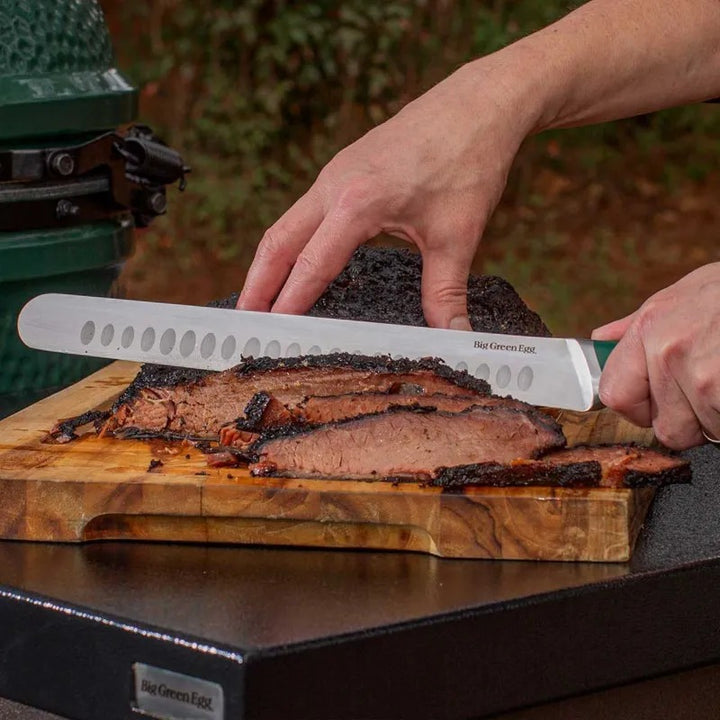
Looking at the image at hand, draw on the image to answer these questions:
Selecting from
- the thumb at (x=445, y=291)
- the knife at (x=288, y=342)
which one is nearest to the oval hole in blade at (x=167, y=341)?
the knife at (x=288, y=342)

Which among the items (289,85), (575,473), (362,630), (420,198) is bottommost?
(362,630)

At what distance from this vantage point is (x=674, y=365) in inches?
82.8

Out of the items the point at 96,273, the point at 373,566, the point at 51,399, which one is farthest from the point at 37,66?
the point at 373,566

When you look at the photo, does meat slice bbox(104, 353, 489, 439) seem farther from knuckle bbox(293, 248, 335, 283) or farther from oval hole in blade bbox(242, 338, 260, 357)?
knuckle bbox(293, 248, 335, 283)

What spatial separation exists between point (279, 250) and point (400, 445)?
61 centimetres

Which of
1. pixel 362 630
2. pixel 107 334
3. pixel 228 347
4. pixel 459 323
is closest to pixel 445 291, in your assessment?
pixel 459 323

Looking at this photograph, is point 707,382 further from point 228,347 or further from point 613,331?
point 228,347

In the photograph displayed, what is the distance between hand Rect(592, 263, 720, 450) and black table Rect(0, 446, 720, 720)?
0.18 m

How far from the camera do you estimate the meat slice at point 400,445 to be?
6.90ft

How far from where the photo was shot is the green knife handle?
2.34 meters

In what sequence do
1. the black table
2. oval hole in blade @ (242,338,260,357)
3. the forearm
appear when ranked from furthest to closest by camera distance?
1. the forearm
2. oval hole in blade @ (242,338,260,357)
3. the black table

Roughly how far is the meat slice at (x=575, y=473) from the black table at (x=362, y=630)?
0.10 m

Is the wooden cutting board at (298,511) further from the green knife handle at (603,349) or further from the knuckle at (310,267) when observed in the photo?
the knuckle at (310,267)

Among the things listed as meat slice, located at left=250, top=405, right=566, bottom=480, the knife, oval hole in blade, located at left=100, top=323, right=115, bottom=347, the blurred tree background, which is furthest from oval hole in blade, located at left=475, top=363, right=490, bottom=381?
the blurred tree background
